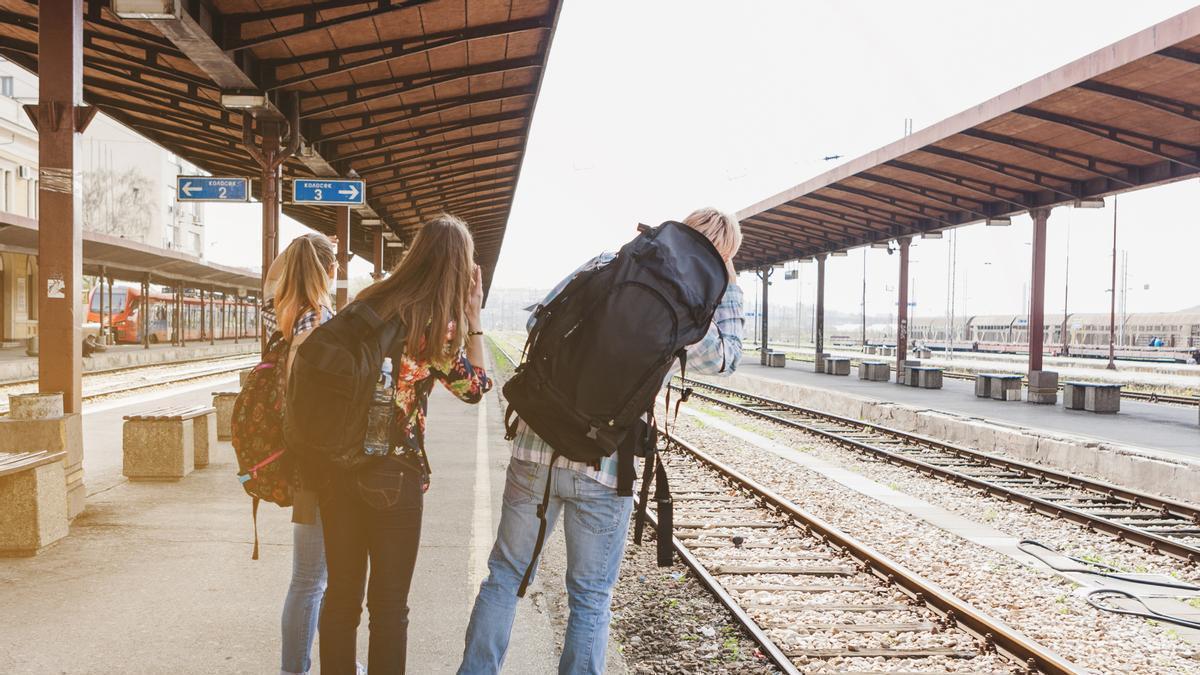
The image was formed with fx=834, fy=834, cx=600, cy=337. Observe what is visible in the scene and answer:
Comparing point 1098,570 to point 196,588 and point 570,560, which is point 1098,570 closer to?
point 570,560

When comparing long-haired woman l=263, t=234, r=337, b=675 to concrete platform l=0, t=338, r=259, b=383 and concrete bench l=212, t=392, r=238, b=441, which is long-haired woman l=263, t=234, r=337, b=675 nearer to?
concrete bench l=212, t=392, r=238, b=441

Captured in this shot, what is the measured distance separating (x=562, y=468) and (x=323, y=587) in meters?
1.16

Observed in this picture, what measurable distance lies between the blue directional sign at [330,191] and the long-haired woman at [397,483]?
10.6m

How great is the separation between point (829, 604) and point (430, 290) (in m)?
3.96

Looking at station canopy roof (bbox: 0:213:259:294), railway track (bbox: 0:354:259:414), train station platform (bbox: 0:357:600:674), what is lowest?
railway track (bbox: 0:354:259:414)

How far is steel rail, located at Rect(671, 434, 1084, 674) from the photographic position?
448cm

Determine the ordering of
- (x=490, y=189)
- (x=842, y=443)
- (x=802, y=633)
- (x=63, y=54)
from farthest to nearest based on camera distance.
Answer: (x=490, y=189) < (x=842, y=443) < (x=63, y=54) < (x=802, y=633)

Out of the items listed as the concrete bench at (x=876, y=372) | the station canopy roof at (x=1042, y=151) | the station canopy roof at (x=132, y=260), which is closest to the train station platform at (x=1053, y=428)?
the concrete bench at (x=876, y=372)

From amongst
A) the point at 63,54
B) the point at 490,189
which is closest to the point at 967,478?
the point at 63,54

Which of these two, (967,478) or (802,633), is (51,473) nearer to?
(802,633)

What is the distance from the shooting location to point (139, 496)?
6.89 m

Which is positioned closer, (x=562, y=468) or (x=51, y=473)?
(x=562, y=468)

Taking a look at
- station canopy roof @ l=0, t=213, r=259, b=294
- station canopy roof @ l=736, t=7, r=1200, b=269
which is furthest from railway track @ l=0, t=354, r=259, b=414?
station canopy roof @ l=736, t=7, r=1200, b=269

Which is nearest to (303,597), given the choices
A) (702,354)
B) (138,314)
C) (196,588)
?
(702,354)
